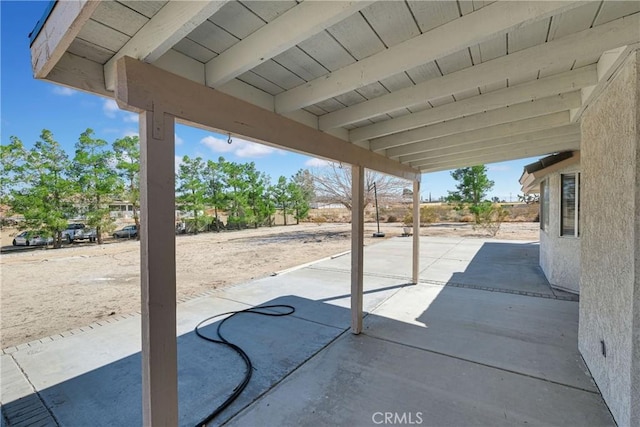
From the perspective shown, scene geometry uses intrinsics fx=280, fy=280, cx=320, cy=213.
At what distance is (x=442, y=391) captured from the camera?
2.46m

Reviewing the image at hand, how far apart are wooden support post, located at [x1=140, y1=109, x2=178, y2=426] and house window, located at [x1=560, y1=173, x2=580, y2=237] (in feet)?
20.8

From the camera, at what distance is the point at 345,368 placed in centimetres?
283

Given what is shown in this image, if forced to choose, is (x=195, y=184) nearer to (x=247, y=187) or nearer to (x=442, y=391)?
(x=247, y=187)

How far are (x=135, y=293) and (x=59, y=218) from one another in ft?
37.2

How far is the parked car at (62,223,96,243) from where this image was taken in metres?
14.7

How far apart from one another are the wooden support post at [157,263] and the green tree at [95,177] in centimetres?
1636

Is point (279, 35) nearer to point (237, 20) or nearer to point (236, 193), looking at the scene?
point (237, 20)

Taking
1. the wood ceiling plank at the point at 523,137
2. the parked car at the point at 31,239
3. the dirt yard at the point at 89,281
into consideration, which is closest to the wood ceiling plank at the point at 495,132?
the wood ceiling plank at the point at 523,137

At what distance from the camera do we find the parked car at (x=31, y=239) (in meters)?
12.9

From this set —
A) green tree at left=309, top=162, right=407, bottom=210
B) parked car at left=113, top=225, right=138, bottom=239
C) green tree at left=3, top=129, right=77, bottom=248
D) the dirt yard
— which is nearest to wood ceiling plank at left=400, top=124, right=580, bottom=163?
the dirt yard

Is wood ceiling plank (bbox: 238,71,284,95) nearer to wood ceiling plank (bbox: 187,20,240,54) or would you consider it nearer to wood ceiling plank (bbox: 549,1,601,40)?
wood ceiling plank (bbox: 187,20,240,54)

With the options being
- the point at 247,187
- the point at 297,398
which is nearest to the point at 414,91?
the point at 297,398

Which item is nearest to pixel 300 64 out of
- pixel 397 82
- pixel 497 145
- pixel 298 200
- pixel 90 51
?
pixel 397 82

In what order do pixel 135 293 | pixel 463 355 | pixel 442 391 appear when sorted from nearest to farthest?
pixel 442 391
pixel 463 355
pixel 135 293
